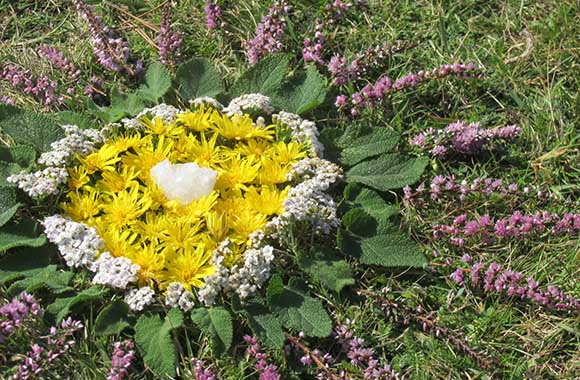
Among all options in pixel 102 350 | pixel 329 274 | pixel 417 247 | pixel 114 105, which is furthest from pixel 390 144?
pixel 102 350

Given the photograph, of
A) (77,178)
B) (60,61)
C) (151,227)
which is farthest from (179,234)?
(60,61)

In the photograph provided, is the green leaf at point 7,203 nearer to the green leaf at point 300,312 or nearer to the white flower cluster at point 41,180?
the white flower cluster at point 41,180

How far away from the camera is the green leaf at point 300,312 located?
278 cm

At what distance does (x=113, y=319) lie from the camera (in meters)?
2.76

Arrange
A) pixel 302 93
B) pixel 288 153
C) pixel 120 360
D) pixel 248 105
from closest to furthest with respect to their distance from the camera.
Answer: pixel 120 360, pixel 288 153, pixel 248 105, pixel 302 93

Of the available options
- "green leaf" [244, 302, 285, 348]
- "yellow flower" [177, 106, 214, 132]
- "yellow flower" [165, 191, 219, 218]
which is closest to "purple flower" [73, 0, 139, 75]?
"yellow flower" [177, 106, 214, 132]

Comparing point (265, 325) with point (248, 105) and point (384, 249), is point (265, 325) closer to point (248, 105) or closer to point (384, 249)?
point (384, 249)

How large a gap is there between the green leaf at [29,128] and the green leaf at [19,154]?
6 centimetres

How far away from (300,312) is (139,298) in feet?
1.72

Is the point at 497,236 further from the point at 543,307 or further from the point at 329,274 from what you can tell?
the point at 329,274

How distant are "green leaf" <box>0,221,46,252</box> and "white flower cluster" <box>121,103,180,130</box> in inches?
19.9

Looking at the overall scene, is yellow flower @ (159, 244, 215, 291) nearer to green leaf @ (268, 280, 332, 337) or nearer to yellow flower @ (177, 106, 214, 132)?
green leaf @ (268, 280, 332, 337)

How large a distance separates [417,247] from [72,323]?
1.23m

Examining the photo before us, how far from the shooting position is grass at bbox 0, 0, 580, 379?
287 centimetres
